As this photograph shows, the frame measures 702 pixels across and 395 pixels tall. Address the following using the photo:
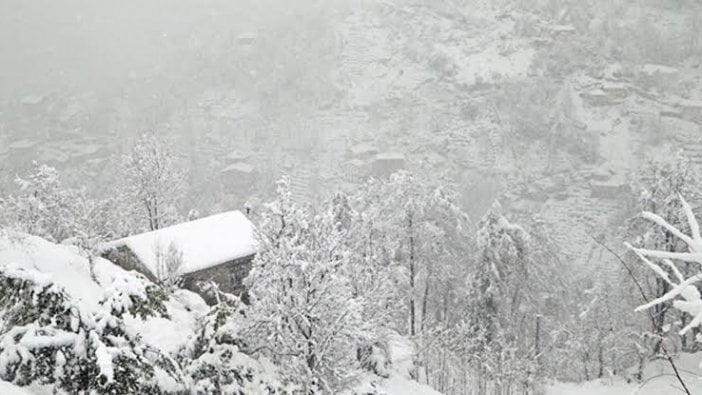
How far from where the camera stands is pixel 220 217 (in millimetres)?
22328

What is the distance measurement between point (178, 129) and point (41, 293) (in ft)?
256

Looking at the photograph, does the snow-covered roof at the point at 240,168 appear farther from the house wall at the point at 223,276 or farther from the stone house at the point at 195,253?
the house wall at the point at 223,276

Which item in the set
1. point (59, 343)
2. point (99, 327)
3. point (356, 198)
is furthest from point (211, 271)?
point (59, 343)

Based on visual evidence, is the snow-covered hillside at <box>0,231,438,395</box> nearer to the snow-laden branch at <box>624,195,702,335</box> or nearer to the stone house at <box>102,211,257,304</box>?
the stone house at <box>102,211,257,304</box>

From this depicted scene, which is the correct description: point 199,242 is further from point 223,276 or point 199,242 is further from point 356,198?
point 356,198

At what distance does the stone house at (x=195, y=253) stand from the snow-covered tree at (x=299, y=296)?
6.08 metres

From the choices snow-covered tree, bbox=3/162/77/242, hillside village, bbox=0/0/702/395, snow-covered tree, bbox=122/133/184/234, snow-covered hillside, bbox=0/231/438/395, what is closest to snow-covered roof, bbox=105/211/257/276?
hillside village, bbox=0/0/702/395

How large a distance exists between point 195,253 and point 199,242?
69 cm

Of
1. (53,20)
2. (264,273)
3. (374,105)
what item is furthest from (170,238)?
(53,20)

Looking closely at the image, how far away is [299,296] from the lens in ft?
43.2

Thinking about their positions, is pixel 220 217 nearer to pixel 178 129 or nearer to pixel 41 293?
pixel 41 293

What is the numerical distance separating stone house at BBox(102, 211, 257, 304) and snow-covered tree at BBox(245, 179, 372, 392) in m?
6.08

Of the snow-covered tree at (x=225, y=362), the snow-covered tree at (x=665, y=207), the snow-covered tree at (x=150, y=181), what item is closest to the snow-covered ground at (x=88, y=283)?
the snow-covered tree at (x=225, y=362)

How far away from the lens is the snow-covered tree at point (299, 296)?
13.0 metres
